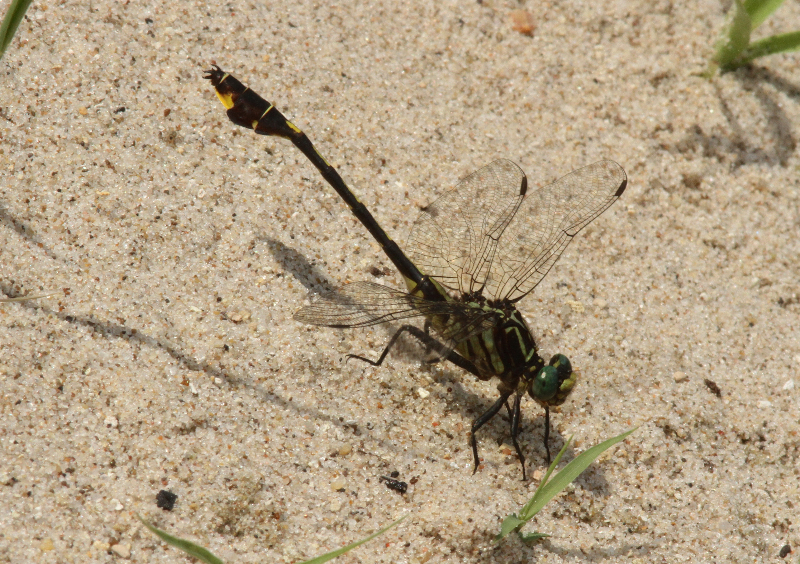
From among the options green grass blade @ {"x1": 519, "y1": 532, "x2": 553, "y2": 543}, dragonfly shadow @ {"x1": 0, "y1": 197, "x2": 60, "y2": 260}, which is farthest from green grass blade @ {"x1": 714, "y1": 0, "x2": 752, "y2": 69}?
dragonfly shadow @ {"x1": 0, "y1": 197, "x2": 60, "y2": 260}

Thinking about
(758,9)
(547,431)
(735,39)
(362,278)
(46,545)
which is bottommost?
(46,545)

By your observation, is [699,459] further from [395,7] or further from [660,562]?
[395,7]

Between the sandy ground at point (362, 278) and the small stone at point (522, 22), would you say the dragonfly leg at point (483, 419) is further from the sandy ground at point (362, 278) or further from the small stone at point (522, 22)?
the small stone at point (522, 22)

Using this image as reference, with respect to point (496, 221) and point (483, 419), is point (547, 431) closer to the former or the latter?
point (483, 419)

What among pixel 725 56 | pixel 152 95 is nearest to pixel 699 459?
pixel 725 56

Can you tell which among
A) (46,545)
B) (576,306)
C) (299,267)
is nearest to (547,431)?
(576,306)

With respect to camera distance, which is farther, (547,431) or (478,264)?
(478,264)
